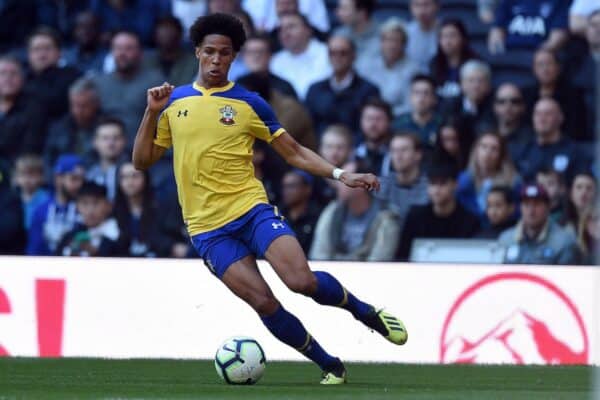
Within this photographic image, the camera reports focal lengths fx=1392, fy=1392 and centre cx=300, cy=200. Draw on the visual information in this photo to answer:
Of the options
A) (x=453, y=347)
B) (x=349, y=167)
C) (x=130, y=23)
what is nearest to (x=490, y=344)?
(x=453, y=347)

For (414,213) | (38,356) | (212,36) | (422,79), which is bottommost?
(38,356)

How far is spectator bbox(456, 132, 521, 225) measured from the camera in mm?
14898

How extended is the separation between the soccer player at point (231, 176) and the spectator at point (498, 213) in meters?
5.61

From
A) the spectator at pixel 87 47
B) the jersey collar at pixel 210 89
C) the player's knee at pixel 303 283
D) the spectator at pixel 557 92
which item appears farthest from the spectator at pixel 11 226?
the player's knee at pixel 303 283

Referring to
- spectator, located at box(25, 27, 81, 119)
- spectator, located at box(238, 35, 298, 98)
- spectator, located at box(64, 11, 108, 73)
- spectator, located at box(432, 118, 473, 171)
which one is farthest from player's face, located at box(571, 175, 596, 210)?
spectator, located at box(25, 27, 81, 119)

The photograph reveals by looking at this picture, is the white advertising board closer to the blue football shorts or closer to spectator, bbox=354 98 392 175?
spectator, bbox=354 98 392 175

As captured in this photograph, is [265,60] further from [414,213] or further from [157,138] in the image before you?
[157,138]

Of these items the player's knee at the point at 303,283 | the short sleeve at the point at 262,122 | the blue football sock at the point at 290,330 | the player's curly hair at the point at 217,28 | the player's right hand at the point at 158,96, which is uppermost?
the player's curly hair at the point at 217,28

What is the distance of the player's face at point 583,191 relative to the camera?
14562 millimetres

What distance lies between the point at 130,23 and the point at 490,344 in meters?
6.58

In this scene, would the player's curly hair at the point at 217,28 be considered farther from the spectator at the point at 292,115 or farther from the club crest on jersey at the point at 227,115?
the spectator at the point at 292,115

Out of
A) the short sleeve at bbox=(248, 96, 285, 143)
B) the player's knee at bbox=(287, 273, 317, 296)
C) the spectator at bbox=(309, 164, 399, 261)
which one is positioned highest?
the short sleeve at bbox=(248, 96, 285, 143)

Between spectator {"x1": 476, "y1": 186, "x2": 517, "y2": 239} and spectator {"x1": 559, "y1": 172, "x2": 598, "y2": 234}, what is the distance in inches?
21.5

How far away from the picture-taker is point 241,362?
9.00m
